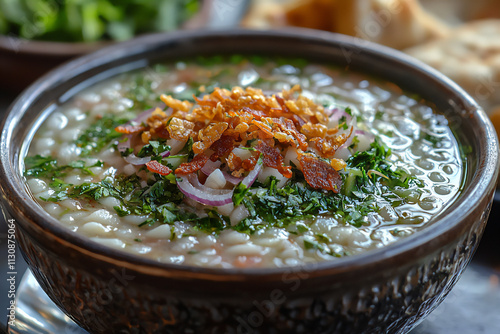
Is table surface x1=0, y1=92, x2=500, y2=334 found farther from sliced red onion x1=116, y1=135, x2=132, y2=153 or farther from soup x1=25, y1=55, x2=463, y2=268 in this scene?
sliced red onion x1=116, y1=135, x2=132, y2=153

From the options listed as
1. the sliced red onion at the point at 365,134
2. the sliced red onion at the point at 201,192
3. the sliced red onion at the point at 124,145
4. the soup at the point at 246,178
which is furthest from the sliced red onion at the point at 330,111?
the sliced red onion at the point at 124,145

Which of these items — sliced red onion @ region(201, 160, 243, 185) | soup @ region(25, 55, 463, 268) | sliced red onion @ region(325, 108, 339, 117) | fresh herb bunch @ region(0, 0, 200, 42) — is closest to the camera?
soup @ region(25, 55, 463, 268)

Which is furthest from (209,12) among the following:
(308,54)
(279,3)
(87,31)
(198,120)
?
(198,120)

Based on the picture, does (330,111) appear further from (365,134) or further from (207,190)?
(207,190)

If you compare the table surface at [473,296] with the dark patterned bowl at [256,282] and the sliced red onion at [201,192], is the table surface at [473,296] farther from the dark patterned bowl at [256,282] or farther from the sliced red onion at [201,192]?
the sliced red onion at [201,192]

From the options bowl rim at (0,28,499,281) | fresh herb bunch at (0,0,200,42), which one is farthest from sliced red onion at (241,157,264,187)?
fresh herb bunch at (0,0,200,42)

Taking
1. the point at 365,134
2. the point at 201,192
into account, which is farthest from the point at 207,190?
the point at 365,134
